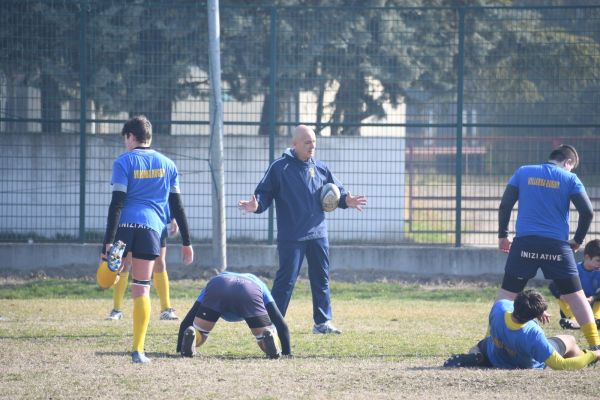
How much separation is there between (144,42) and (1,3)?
245 centimetres

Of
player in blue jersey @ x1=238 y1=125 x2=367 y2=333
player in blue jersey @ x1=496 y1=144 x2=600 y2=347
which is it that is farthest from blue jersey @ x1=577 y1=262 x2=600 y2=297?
player in blue jersey @ x1=238 y1=125 x2=367 y2=333

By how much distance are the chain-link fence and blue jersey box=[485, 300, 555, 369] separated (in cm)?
749

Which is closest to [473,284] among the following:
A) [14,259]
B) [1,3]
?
[14,259]

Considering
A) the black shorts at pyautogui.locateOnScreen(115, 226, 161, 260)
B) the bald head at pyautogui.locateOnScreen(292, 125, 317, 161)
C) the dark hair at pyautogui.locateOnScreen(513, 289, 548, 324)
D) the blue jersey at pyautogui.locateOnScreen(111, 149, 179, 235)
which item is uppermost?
the bald head at pyautogui.locateOnScreen(292, 125, 317, 161)

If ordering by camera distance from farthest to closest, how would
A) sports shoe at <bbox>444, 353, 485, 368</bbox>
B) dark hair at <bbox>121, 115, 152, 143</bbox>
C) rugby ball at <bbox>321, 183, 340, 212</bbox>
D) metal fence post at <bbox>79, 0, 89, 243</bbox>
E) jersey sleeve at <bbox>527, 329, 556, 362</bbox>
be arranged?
metal fence post at <bbox>79, 0, 89, 243</bbox> → rugby ball at <bbox>321, 183, 340, 212</bbox> → dark hair at <bbox>121, 115, 152, 143</bbox> → sports shoe at <bbox>444, 353, 485, 368</bbox> → jersey sleeve at <bbox>527, 329, 556, 362</bbox>

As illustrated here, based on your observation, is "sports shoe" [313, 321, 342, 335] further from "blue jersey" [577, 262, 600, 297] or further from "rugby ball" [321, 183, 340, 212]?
"blue jersey" [577, 262, 600, 297]

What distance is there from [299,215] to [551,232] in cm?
274

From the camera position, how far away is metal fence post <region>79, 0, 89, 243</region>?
1581 cm

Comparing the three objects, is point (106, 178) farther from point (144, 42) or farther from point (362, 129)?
point (362, 129)

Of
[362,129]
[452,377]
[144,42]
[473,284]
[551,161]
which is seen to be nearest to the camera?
[452,377]

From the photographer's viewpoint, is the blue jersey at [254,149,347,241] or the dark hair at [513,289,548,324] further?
the blue jersey at [254,149,347,241]

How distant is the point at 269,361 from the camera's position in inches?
344

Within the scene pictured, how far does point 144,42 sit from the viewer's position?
53.8 feet

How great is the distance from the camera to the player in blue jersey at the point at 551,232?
29.7 ft
